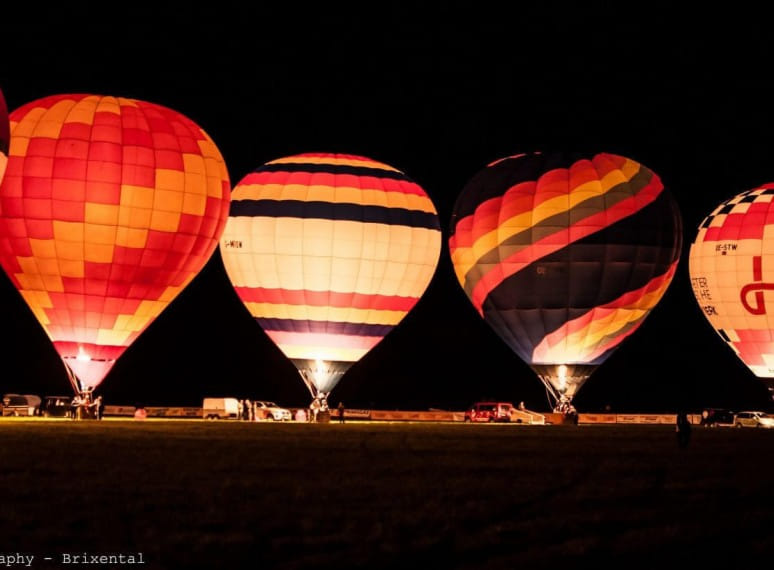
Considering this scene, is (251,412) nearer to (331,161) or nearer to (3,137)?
(331,161)

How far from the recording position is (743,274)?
38625 millimetres

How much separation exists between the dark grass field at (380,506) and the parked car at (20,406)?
62.2ft

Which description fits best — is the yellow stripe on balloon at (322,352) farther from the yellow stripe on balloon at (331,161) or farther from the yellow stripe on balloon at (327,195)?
the yellow stripe on balloon at (331,161)

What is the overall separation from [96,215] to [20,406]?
42.0 ft

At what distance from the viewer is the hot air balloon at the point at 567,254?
35906mm

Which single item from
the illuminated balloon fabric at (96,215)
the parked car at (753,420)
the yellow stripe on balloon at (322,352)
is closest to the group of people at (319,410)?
the yellow stripe on balloon at (322,352)

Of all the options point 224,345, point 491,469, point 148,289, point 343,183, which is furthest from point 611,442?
point 224,345

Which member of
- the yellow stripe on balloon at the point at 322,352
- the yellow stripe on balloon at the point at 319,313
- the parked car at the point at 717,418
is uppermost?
the yellow stripe on balloon at the point at 319,313

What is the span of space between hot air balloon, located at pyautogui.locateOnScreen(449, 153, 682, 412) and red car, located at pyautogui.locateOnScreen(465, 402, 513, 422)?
16.7 ft

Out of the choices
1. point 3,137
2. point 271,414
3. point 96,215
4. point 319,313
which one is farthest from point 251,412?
point 3,137

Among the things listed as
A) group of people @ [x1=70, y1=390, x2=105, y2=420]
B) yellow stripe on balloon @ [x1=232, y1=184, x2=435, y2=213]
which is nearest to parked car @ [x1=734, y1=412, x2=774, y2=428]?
yellow stripe on balloon @ [x1=232, y1=184, x2=435, y2=213]

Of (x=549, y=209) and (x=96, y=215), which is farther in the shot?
(x=549, y=209)

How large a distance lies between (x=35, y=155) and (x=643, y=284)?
1682cm

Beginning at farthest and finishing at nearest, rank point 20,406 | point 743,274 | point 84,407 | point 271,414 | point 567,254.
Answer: point 271,414, point 20,406, point 743,274, point 567,254, point 84,407
